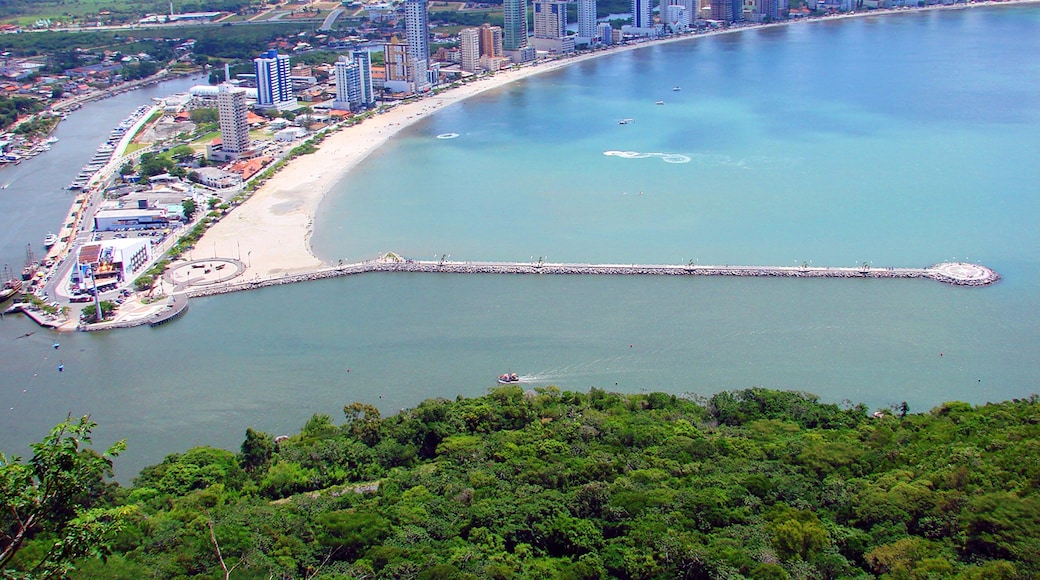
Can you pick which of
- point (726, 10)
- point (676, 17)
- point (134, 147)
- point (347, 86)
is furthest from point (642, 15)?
point (134, 147)

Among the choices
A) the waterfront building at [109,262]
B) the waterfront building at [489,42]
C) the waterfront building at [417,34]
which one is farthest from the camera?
the waterfront building at [489,42]

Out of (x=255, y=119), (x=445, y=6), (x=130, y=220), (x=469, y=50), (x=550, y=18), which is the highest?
(x=445, y=6)

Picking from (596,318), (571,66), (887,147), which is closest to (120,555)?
(596,318)

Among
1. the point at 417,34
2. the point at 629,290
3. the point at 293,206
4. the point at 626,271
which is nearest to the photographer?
the point at 629,290

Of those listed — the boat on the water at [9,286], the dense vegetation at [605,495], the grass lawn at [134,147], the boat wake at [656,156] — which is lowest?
the dense vegetation at [605,495]

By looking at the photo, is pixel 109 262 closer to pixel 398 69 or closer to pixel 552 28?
pixel 398 69

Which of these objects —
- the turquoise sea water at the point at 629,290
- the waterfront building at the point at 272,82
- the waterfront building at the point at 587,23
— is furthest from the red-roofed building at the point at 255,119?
the waterfront building at the point at 587,23

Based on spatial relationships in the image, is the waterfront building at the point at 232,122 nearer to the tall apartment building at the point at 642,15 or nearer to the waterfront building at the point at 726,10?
the tall apartment building at the point at 642,15
